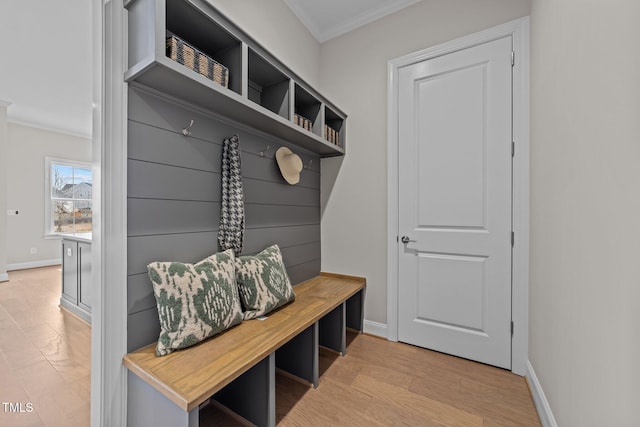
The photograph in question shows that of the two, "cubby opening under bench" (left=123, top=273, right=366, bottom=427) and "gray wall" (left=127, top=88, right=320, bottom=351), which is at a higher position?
"gray wall" (left=127, top=88, right=320, bottom=351)

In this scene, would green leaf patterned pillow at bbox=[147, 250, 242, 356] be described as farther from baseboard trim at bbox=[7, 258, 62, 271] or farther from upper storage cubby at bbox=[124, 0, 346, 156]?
baseboard trim at bbox=[7, 258, 62, 271]

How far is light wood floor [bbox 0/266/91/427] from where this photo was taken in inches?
56.2

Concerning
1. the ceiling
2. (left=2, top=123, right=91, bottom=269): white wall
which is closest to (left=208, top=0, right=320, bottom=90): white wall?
the ceiling

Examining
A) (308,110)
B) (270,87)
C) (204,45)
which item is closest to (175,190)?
(204,45)

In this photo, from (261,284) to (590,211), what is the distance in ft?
4.97

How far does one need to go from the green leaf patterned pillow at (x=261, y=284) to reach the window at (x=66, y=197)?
19.9 ft

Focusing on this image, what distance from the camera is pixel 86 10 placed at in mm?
2336

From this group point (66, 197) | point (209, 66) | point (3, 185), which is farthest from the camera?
point (66, 197)

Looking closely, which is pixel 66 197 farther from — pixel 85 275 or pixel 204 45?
pixel 204 45

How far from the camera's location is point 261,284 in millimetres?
1604

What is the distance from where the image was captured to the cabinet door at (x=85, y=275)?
2.65 meters

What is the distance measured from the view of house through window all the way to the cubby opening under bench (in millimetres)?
6242

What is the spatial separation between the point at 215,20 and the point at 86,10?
208 centimetres

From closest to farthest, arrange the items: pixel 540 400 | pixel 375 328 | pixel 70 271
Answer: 1. pixel 540 400
2. pixel 375 328
3. pixel 70 271
